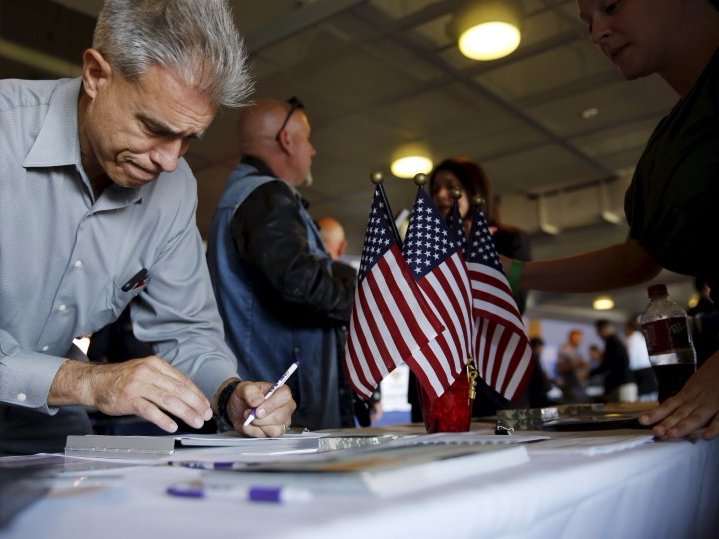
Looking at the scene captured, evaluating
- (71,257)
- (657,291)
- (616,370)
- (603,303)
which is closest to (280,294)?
(71,257)

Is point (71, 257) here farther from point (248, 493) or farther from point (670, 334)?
point (670, 334)

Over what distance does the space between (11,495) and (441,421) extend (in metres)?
0.69

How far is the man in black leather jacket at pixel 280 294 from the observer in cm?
179

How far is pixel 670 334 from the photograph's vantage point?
51.7 inches

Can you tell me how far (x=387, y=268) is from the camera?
110cm

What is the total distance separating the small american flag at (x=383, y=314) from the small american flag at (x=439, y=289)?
0.02 meters

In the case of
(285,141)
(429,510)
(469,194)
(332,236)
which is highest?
(332,236)

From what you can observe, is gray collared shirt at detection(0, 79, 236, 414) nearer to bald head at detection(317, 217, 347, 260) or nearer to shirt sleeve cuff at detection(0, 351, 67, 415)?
shirt sleeve cuff at detection(0, 351, 67, 415)

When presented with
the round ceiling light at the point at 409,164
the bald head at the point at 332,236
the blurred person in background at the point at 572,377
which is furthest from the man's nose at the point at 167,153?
the blurred person in background at the point at 572,377

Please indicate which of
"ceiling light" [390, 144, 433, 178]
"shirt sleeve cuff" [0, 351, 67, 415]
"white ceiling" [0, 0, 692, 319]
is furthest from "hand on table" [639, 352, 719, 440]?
"ceiling light" [390, 144, 433, 178]

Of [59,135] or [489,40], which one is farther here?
[489,40]

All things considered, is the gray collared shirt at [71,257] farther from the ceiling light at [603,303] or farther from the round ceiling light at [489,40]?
the ceiling light at [603,303]

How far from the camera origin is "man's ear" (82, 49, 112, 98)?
43.9 inches

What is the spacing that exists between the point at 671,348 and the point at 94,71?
3.99 ft
